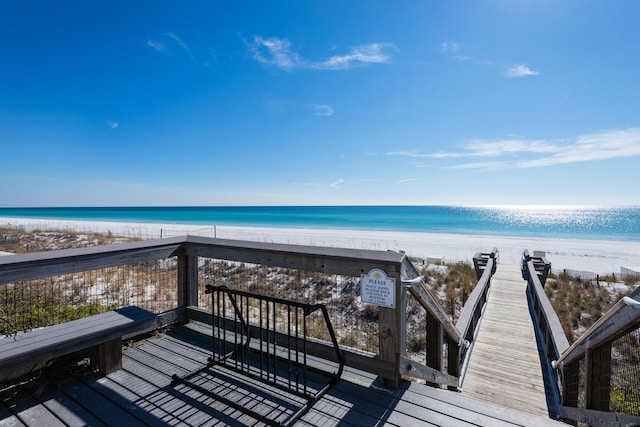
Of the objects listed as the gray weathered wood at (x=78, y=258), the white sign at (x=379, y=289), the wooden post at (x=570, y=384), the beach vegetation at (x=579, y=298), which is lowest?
the beach vegetation at (x=579, y=298)

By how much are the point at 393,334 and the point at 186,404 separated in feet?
5.96

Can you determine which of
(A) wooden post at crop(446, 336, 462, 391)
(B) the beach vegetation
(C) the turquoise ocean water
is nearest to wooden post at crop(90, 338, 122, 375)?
(A) wooden post at crop(446, 336, 462, 391)

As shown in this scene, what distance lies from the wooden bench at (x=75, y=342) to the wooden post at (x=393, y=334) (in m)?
2.31

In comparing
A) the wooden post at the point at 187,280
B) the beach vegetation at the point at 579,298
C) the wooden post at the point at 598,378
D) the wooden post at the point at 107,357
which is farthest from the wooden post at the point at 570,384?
the wooden post at the point at 107,357

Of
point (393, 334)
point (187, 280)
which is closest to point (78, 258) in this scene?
point (187, 280)

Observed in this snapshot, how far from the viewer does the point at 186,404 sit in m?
2.46

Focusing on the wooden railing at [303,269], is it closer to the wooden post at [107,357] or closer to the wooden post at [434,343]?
the wooden post at [434,343]

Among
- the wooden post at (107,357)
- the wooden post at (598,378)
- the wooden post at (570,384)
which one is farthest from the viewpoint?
the wooden post at (570,384)

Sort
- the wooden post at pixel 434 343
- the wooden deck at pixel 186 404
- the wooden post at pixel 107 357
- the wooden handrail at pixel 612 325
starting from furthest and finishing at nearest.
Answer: the wooden post at pixel 434 343
the wooden post at pixel 107 357
the wooden deck at pixel 186 404
the wooden handrail at pixel 612 325

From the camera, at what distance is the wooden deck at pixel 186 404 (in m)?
2.25

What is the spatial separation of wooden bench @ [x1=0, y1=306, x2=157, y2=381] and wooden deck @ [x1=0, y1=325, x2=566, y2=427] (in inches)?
6.0

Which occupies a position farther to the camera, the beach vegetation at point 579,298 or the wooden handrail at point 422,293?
the beach vegetation at point 579,298

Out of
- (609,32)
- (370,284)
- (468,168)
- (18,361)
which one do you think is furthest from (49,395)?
(468,168)

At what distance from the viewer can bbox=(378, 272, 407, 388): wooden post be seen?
A: 2.60 m
